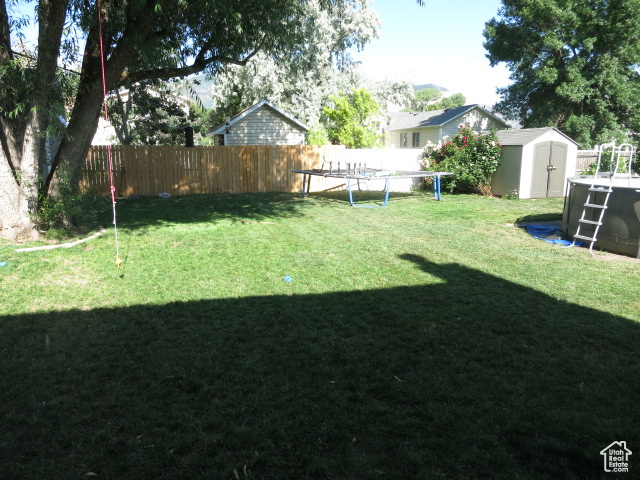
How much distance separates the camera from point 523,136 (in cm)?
1519

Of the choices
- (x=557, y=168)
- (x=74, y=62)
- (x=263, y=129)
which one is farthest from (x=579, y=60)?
(x=74, y=62)

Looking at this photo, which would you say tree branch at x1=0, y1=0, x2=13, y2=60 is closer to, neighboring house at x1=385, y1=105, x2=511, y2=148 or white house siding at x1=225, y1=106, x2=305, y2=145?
white house siding at x1=225, y1=106, x2=305, y2=145

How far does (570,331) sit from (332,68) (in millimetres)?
29534

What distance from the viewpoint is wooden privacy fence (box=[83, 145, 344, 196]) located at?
15.1 meters

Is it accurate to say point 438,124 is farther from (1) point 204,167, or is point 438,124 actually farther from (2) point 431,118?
(1) point 204,167

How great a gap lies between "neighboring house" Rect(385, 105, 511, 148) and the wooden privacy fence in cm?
1309

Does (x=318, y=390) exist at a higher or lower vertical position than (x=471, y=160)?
lower

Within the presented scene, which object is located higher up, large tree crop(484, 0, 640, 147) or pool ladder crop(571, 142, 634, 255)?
large tree crop(484, 0, 640, 147)

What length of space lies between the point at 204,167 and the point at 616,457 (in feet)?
49.6

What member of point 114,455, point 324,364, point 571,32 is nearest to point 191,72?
point 324,364

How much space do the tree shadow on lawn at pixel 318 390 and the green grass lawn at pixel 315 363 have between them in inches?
0.6

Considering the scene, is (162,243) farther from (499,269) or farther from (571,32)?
(571,32)

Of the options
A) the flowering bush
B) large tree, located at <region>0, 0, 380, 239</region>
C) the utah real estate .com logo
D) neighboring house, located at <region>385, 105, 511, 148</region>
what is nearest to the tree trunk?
large tree, located at <region>0, 0, 380, 239</region>

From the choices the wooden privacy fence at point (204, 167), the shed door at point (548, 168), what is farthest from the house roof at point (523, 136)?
the wooden privacy fence at point (204, 167)
